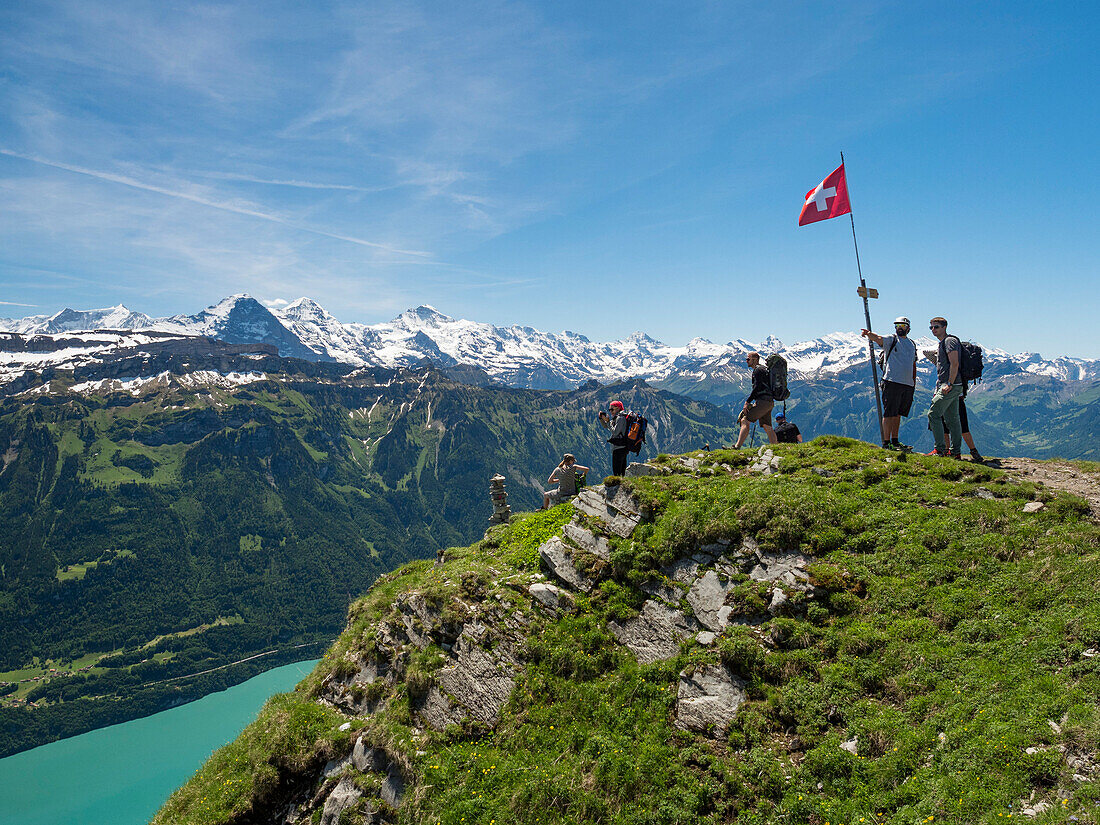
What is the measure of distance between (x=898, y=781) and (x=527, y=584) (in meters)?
12.9

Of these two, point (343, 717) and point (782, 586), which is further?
point (343, 717)

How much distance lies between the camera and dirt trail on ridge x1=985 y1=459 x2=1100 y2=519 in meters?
15.9

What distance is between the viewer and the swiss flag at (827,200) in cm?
2514

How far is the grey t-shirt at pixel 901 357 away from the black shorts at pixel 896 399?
259 mm

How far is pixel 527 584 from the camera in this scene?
66.9 ft

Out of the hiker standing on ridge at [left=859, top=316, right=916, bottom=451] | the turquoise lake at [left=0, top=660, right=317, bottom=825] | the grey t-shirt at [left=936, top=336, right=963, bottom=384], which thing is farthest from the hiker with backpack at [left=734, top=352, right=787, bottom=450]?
the turquoise lake at [left=0, top=660, right=317, bottom=825]

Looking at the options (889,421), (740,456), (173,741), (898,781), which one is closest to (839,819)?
(898,781)

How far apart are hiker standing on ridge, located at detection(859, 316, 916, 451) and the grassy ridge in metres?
2.32

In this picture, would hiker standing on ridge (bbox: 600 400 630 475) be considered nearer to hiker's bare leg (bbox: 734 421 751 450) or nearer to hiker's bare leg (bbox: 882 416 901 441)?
hiker's bare leg (bbox: 734 421 751 450)

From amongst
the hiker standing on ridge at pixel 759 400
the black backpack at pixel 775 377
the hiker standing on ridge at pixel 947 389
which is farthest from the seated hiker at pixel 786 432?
the hiker standing on ridge at pixel 947 389

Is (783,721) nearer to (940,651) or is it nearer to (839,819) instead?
(839,819)

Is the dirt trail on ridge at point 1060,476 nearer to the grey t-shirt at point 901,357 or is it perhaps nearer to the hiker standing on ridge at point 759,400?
the grey t-shirt at point 901,357

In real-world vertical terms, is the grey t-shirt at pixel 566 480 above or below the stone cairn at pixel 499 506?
above

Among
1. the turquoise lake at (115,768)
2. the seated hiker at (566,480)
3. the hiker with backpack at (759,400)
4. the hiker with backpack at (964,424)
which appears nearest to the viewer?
the hiker with backpack at (964,424)
